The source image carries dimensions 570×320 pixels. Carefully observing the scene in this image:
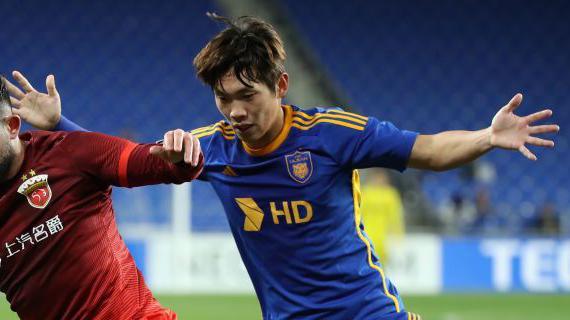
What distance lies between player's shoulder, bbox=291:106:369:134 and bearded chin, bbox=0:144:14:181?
3.52ft

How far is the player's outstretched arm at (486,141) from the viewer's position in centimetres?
320

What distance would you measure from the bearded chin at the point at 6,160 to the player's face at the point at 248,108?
80cm

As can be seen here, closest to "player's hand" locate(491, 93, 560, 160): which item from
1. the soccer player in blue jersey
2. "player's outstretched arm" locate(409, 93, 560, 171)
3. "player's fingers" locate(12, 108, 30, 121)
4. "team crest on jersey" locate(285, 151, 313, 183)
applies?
"player's outstretched arm" locate(409, 93, 560, 171)

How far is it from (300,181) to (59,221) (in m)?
0.89

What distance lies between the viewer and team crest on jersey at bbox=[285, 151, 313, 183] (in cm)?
345

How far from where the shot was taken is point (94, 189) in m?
3.07

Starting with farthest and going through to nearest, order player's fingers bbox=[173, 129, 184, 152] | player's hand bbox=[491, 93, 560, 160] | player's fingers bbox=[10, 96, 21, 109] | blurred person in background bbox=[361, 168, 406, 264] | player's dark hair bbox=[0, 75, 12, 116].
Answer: blurred person in background bbox=[361, 168, 406, 264] < player's fingers bbox=[10, 96, 21, 109] < player's hand bbox=[491, 93, 560, 160] < player's dark hair bbox=[0, 75, 12, 116] < player's fingers bbox=[173, 129, 184, 152]

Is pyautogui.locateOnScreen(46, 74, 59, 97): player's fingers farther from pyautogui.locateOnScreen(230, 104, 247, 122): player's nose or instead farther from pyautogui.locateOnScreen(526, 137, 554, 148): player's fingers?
pyautogui.locateOnScreen(526, 137, 554, 148): player's fingers

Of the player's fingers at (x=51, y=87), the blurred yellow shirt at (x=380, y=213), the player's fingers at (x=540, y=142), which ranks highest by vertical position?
the blurred yellow shirt at (x=380, y=213)

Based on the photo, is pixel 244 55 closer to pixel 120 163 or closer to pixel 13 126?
pixel 120 163

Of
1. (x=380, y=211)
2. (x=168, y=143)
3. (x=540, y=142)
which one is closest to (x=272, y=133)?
(x=168, y=143)

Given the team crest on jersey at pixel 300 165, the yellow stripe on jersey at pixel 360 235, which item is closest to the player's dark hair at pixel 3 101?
the team crest on jersey at pixel 300 165

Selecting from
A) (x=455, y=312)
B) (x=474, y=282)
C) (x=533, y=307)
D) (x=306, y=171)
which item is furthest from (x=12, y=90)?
(x=474, y=282)

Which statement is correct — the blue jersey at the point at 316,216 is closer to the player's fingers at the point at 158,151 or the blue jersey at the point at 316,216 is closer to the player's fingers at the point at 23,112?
the player's fingers at the point at 158,151
